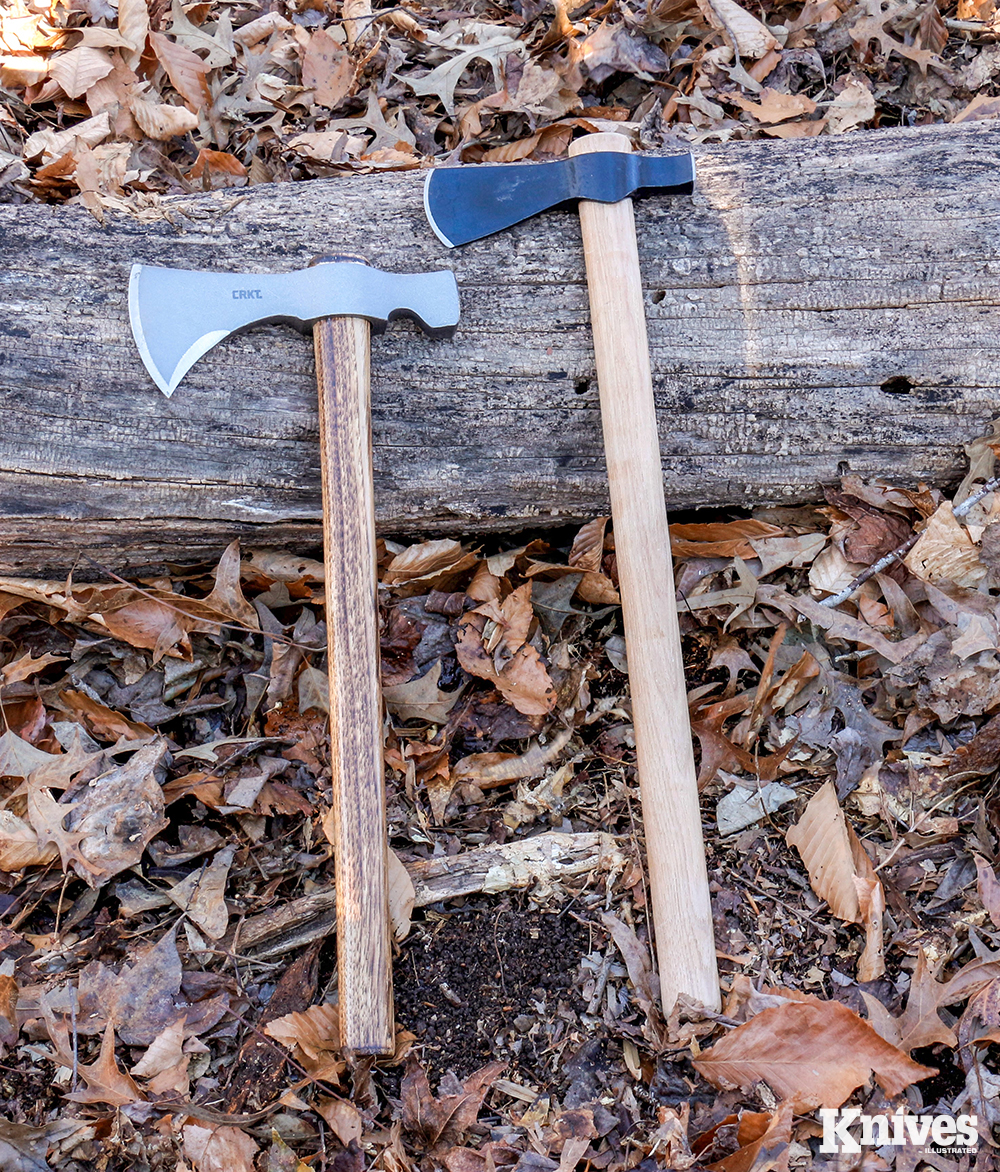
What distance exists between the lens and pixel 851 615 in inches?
97.3

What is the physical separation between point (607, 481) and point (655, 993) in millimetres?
1339

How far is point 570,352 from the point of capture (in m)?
2.41

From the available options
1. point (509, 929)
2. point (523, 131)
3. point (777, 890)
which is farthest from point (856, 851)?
point (523, 131)

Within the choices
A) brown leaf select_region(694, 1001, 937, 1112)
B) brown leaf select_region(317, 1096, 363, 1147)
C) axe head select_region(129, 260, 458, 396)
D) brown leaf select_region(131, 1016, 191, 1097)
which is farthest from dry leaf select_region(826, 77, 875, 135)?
brown leaf select_region(131, 1016, 191, 1097)

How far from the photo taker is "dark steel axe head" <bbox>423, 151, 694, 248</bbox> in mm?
2365

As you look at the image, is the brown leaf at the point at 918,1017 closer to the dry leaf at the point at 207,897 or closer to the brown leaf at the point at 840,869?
the brown leaf at the point at 840,869

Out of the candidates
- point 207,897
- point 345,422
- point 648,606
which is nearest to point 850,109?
point 648,606

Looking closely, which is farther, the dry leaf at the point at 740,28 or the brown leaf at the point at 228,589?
the dry leaf at the point at 740,28

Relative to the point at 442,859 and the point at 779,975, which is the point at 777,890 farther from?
the point at 442,859

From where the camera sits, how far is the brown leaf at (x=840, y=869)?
6.87 feet

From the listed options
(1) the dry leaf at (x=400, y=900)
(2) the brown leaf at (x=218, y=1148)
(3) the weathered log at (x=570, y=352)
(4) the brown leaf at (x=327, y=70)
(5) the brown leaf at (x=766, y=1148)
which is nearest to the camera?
(5) the brown leaf at (x=766, y=1148)

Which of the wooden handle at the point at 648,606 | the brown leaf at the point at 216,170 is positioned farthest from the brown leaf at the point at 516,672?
the brown leaf at the point at 216,170

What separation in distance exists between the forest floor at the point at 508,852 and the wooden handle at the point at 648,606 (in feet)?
0.45

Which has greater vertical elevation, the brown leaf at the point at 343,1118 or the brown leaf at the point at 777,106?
the brown leaf at the point at 777,106
